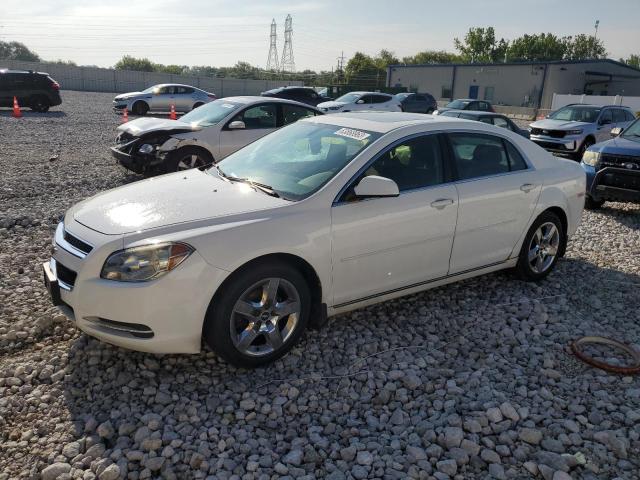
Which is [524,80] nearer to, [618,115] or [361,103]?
[361,103]

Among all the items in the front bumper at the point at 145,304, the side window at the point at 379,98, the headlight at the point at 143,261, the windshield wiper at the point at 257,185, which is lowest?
the front bumper at the point at 145,304

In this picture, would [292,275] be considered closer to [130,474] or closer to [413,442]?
[413,442]

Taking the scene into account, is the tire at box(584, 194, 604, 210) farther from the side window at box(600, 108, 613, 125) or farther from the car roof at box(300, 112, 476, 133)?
the side window at box(600, 108, 613, 125)

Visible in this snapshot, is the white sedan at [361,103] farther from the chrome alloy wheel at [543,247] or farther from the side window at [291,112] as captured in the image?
the chrome alloy wheel at [543,247]

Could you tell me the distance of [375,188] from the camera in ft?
12.3

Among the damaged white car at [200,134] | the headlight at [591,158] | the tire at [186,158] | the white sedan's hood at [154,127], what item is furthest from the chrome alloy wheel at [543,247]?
the white sedan's hood at [154,127]

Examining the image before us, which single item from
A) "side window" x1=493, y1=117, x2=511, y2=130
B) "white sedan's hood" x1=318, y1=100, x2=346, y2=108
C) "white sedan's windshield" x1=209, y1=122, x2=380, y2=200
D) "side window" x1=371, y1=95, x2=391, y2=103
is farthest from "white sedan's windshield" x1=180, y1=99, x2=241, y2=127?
"side window" x1=371, y1=95, x2=391, y2=103

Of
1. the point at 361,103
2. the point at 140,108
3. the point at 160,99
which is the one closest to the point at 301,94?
the point at 361,103

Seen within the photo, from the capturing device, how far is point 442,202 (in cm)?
428

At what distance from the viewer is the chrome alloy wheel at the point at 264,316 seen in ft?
11.4

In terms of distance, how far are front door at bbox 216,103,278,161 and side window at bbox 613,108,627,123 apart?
11.3m

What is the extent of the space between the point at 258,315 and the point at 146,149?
19.1ft

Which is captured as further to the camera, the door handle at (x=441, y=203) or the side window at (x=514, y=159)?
the side window at (x=514, y=159)

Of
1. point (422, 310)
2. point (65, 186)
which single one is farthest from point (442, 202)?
point (65, 186)
